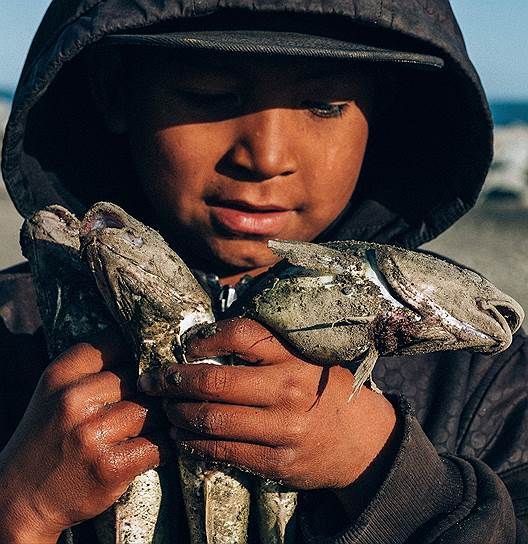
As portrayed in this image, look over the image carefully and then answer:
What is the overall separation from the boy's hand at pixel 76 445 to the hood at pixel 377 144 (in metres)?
1.12

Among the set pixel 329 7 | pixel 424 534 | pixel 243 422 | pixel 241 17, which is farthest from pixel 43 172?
pixel 424 534

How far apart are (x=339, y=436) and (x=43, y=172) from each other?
183 cm

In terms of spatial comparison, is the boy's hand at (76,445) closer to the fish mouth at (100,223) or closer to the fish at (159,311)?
the fish at (159,311)

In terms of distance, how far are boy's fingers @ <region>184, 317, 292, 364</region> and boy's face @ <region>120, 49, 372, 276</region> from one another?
744 millimetres

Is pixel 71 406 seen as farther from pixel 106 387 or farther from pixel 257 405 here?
pixel 257 405

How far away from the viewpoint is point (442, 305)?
228 centimetres

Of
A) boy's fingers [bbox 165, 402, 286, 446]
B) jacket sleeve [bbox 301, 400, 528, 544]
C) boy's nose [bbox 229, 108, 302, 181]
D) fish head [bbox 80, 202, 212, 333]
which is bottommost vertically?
jacket sleeve [bbox 301, 400, 528, 544]

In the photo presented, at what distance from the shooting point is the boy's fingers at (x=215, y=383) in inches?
90.8

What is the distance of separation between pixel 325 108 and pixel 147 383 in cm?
123

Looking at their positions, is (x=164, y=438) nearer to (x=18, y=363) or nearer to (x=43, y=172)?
(x=18, y=363)

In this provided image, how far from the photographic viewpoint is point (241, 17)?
121 inches

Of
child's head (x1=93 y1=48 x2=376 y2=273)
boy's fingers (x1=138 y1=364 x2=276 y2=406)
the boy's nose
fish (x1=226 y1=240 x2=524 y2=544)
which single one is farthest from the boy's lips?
boy's fingers (x1=138 y1=364 x2=276 y2=406)

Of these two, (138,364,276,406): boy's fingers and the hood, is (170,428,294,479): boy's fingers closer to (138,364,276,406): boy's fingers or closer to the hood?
(138,364,276,406): boy's fingers

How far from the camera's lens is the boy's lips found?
311 centimetres
